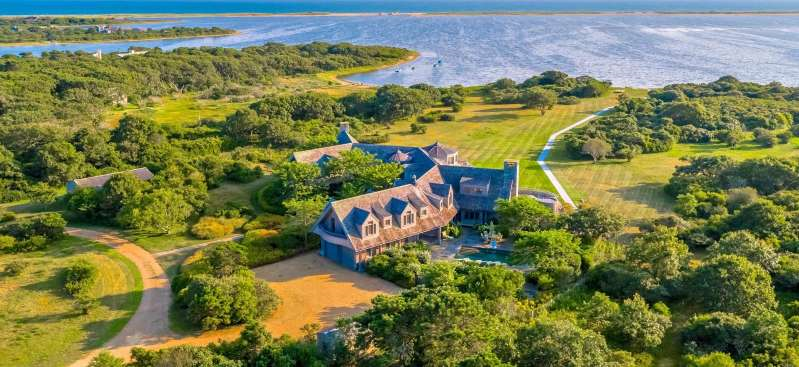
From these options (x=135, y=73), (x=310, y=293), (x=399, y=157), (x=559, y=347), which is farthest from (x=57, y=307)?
(x=135, y=73)

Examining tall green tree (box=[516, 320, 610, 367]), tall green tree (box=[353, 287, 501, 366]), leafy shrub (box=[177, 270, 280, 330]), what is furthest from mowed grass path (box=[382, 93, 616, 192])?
tall green tree (box=[353, 287, 501, 366])

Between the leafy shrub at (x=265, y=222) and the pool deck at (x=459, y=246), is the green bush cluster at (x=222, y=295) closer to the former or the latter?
the leafy shrub at (x=265, y=222)

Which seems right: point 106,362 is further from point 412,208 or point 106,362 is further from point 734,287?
point 734,287

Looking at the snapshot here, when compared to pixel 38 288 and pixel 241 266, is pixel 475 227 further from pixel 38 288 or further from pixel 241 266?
pixel 38 288

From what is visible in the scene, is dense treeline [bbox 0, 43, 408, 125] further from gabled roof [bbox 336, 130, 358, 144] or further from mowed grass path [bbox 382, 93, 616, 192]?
mowed grass path [bbox 382, 93, 616, 192]

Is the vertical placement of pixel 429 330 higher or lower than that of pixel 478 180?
lower

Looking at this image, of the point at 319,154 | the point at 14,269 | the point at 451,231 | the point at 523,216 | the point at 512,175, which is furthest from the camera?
the point at 319,154

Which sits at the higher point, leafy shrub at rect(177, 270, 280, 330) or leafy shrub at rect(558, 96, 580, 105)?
leafy shrub at rect(558, 96, 580, 105)
